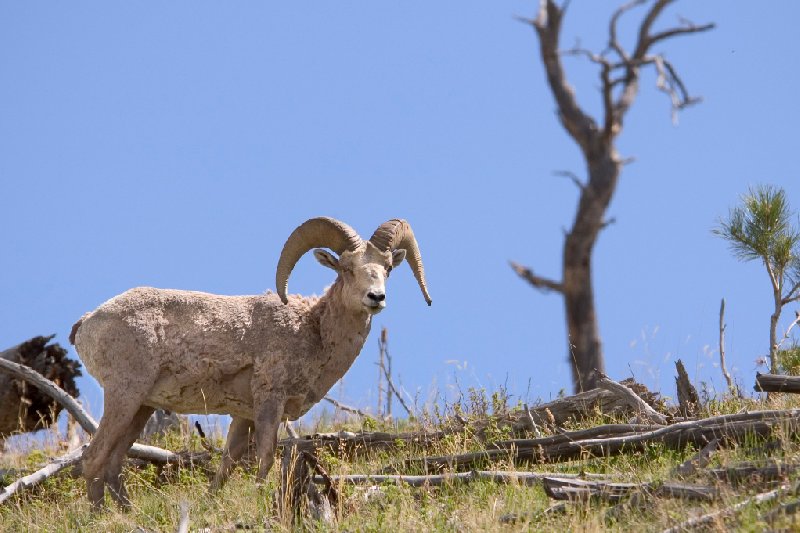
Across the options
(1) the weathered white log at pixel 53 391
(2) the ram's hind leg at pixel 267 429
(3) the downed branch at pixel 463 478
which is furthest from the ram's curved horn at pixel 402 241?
(1) the weathered white log at pixel 53 391

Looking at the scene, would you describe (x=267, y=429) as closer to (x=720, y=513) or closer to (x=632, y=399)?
(x=632, y=399)

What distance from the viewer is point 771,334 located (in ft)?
42.3

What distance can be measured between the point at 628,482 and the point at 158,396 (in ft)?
14.4

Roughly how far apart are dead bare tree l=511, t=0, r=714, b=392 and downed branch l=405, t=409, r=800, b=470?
8.05 meters

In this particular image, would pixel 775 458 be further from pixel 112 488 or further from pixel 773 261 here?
pixel 773 261

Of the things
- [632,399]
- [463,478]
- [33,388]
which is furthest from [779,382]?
[33,388]

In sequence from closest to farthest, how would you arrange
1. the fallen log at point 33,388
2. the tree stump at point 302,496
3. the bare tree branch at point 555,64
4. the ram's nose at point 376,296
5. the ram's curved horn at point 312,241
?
the tree stump at point 302,496
the ram's nose at point 376,296
the ram's curved horn at point 312,241
the fallen log at point 33,388
the bare tree branch at point 555,64

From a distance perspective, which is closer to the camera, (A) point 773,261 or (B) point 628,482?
(B) point 628,482

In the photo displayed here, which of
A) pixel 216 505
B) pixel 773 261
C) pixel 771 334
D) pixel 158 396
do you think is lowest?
pixel 216 505

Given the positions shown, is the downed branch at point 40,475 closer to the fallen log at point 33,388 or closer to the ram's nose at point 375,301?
the fallen log at point 33,388

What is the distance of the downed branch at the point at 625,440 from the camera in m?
8.30

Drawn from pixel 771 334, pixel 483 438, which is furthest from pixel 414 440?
pixel 771 334

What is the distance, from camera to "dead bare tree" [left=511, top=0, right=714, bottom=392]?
1820cm

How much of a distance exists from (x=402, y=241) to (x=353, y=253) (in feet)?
2.03
